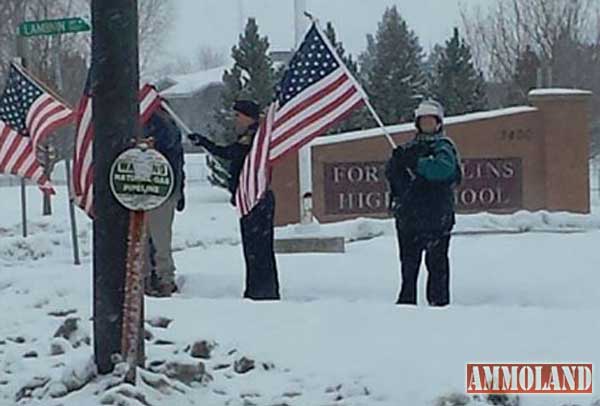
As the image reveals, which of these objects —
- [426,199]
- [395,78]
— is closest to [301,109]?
[426,199]

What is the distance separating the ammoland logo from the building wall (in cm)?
1372

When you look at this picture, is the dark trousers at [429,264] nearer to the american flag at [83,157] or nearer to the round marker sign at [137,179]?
the american flag at [83,157]

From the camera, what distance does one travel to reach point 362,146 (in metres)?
20.4

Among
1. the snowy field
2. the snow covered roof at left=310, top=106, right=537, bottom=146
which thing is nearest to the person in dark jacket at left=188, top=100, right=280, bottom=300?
the snowy field

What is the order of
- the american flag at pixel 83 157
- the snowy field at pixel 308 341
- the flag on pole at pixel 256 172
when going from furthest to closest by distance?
the flag on pole at pixel 256 172 → the american flag at pixel 83 157 → the snowy field at pixel 308 341

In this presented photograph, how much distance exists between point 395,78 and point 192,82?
43.8 m

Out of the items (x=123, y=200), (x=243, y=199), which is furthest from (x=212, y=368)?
(x=243, y=199)

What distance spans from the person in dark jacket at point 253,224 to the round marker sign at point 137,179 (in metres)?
2.93

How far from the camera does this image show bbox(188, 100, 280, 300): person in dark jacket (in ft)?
30.8

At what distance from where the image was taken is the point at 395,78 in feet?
106

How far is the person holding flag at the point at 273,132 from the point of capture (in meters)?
9.27

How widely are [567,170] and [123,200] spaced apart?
52.9 feet

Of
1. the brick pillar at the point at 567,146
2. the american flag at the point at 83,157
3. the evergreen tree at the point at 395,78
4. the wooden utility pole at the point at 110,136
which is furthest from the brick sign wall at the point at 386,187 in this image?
the wooden utility pole at the point at 110,136

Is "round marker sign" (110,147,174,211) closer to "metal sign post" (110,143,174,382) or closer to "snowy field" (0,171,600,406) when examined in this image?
"metal sign post" (110,143,174,382)
